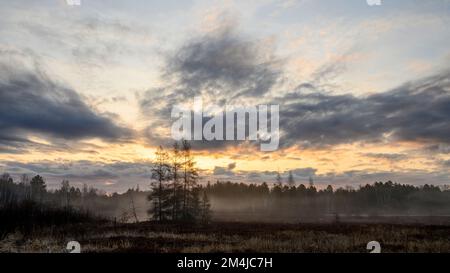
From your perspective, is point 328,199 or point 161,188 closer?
point 161,188

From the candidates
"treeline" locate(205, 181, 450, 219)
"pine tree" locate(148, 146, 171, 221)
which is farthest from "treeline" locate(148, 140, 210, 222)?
"treeline" locate(205, 181, 450, 219)

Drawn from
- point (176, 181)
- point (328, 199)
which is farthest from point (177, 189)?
point (328, 199)

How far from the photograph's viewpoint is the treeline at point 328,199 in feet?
461

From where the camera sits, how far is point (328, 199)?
174750 mm

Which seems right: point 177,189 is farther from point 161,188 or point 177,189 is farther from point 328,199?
point 328,199

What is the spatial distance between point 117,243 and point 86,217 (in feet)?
80.2

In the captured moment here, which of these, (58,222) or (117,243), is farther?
(58,222)

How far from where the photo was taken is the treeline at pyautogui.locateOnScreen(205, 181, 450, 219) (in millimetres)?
140625
